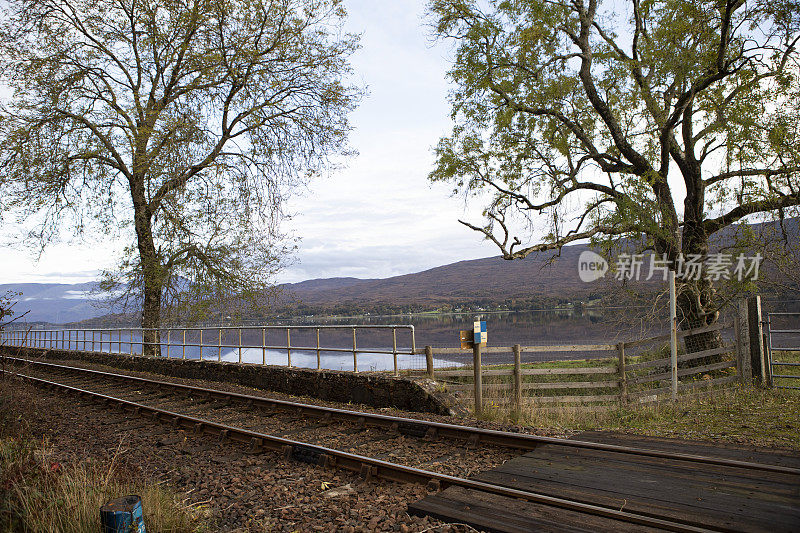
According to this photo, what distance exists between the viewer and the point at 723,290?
15.7m

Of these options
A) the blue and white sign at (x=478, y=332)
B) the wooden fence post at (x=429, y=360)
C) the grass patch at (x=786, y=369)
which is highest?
the blue and white sign at (x=478, y=332)

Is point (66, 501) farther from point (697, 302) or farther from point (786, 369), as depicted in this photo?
point (786, 369)

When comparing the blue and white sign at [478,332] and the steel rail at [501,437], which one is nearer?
the steel rail at [501,437]

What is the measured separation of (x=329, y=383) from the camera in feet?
39.9

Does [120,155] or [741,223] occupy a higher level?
[120,155]

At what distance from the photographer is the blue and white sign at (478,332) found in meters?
9.63

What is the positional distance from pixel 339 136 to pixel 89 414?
15111 mm

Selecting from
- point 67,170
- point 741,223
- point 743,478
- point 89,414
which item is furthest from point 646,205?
point 67,170

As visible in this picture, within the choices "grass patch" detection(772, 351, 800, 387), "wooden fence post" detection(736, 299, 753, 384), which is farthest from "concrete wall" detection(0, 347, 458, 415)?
"grass patch" detection(772, 351, 800, 387)

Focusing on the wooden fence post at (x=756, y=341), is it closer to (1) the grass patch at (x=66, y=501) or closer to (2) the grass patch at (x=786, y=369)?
(2) the grass patch at (x=786, y=369)

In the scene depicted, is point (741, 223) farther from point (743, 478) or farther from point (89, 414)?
point (89, 414)

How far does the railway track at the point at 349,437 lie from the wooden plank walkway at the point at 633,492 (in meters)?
0.10

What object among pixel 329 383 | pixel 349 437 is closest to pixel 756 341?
pixel 349 437

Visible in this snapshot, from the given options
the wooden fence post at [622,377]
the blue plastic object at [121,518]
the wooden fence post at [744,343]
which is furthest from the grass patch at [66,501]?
the wooden fence post at [744,343]
